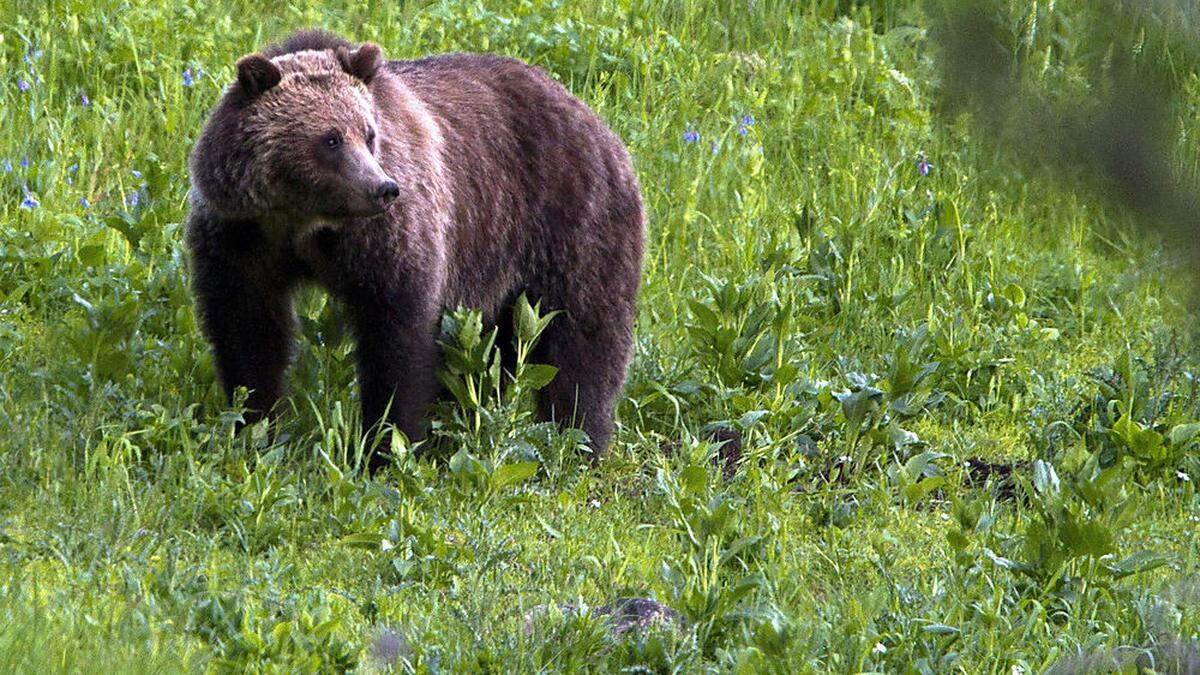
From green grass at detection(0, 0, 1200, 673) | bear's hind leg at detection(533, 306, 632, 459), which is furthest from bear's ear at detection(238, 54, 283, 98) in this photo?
bear's hind leg at detection(533, 306, 632, 459)

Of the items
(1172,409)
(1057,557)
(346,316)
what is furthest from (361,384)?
(1172,409)

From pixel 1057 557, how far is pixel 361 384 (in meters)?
2.34

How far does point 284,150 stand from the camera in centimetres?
495

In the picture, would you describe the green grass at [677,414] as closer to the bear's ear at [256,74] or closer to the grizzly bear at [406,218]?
the grizzly bear at [406,218]

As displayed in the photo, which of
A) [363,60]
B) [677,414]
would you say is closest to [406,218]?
[363,60]

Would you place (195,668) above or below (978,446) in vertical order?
above

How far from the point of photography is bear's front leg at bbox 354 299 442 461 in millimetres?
5125

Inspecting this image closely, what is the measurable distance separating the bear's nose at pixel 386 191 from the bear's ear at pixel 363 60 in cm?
51

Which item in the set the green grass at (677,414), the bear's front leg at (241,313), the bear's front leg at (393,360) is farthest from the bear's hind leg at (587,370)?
the bear's front leg at (241,313)

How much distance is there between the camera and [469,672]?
3.58 m

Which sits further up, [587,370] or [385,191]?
[385,191]

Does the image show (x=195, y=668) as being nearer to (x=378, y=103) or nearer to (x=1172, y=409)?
(x=378, y=103)

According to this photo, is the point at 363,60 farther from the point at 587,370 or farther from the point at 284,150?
the point at 587,370

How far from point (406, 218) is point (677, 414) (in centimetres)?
127
